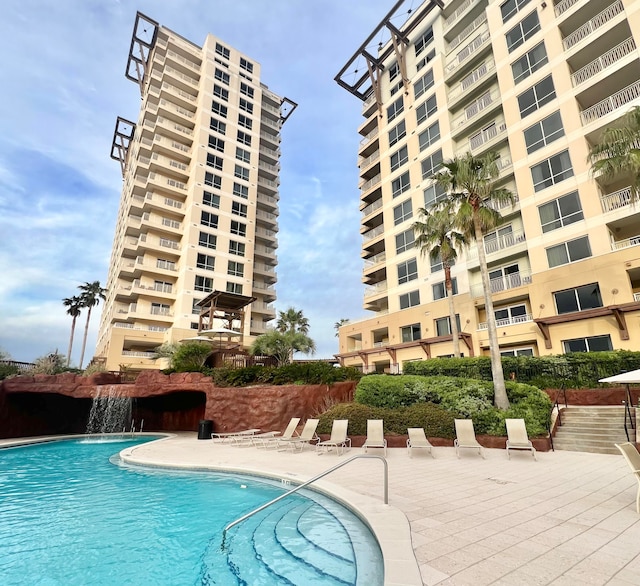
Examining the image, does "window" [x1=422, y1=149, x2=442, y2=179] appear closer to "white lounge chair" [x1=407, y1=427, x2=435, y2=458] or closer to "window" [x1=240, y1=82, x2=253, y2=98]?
"white lounge chair" [x1=407, y1=427, x2=435, y2=458]

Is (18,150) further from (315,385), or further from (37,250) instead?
(315,385)

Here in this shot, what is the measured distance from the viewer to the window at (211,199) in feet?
137

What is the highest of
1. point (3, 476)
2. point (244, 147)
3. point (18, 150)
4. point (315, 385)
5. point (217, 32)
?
point (217, 32)

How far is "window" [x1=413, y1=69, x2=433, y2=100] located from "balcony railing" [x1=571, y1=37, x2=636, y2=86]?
43.4 feet

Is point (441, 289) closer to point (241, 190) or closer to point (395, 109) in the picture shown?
point (395, 109)

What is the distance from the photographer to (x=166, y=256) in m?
40.3

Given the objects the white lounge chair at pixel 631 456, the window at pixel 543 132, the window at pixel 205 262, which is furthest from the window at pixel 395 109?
the white lounge chair at pixel 631 456

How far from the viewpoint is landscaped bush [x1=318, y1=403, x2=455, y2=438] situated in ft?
39.9

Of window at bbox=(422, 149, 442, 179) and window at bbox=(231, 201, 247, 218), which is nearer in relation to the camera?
window at bbox=(422, 149, 442, 179)

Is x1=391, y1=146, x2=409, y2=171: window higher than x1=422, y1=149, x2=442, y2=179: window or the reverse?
higher

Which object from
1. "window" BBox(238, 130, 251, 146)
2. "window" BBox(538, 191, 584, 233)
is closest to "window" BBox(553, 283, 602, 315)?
"window" BBox(538, 191, 584, 233)

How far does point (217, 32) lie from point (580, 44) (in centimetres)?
4698

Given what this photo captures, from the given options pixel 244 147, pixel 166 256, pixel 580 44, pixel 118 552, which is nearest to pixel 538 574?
pixel 118 552

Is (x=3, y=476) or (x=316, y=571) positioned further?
(x=3, y=476)
